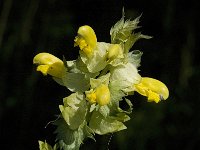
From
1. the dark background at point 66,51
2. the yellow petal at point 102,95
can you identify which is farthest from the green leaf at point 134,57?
the dark background at point 66,51

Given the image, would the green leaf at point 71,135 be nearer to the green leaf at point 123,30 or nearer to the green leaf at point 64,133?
the green leaf at point 64,133

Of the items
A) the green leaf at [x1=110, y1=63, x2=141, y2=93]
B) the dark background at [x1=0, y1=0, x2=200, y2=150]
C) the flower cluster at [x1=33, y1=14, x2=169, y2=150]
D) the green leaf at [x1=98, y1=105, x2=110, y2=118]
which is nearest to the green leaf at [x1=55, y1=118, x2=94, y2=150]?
the flower cluster at [x1=33, y1=14, x2=169, y2=150]

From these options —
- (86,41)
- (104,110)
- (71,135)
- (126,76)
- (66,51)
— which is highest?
(86,41)

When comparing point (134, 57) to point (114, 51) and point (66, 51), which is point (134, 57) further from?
point (66, 51)

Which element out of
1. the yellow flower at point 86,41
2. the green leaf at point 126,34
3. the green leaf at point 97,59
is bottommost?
the green leaf at point 97,59

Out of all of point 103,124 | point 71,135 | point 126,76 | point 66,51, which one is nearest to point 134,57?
point 126,76

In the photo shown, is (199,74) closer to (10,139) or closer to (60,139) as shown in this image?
(10,139)
